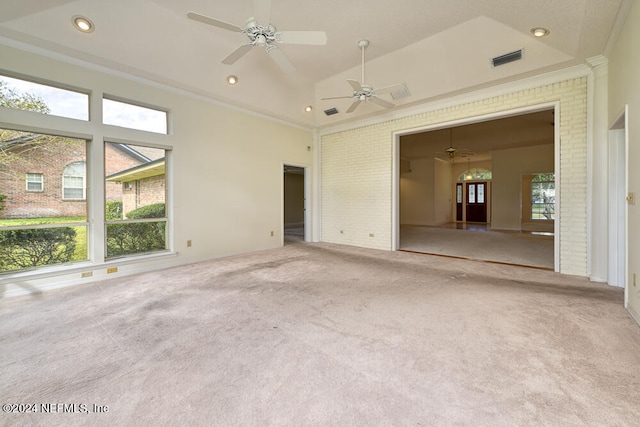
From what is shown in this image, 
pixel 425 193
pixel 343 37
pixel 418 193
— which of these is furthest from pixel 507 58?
pixel 418 193

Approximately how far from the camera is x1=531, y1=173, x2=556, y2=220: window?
10.7 meters

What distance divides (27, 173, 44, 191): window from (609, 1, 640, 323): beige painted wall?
6.88 metres

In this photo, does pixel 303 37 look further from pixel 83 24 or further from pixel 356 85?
pixel 83 24

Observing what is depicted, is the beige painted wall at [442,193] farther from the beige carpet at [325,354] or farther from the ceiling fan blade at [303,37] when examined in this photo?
the ceiling fan blade at [303,37]

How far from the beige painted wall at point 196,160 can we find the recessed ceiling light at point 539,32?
5.00m

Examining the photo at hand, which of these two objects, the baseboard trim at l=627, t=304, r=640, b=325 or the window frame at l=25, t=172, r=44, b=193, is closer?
the baseboard trim at l=627, t=304, r=640, b=325

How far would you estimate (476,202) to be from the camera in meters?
14.3

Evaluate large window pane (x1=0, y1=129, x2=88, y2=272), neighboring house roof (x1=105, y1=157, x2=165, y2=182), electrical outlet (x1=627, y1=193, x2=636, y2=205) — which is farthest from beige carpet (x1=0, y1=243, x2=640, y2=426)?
neighboring house roof (x1=105, y1=157, x2=165, y2=182)

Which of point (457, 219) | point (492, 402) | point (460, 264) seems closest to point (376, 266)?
point (460, 264)

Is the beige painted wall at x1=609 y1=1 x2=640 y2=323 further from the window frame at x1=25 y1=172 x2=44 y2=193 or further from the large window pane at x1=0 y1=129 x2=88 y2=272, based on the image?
the window frame at x1=25 y1=172 x2=44 y2=193

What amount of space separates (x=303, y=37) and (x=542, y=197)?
12.3m

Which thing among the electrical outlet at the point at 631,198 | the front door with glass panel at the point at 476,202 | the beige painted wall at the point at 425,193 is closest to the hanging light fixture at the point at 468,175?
the front door with glass panel at the point at 476,202

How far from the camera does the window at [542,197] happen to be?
10.7 metres

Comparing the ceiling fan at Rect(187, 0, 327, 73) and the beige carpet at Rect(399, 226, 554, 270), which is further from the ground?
the ceiling fan at Rect(187, 0, 327, 73)
